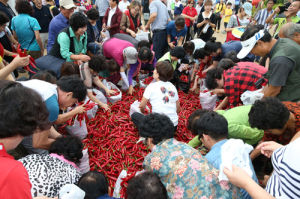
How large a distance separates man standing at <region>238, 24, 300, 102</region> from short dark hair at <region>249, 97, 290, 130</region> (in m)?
0.56

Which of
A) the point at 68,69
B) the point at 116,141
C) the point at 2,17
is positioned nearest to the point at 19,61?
the point at 68,69

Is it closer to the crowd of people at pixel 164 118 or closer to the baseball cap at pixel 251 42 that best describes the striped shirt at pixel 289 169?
the crowd of people at pixel 164 118

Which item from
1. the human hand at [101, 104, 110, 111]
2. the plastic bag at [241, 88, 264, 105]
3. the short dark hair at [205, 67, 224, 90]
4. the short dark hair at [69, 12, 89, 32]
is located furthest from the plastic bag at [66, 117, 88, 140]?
the plastic bag at [241, 88, 264, 105]

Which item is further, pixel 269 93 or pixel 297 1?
pixel 297 1

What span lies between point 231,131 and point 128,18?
14.9ft

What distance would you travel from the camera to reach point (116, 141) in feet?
9.84

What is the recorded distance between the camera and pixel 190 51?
15.1 feet

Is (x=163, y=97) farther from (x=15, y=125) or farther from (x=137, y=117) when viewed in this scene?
(x=15, y=125)

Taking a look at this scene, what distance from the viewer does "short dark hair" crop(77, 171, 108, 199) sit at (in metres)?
1.78

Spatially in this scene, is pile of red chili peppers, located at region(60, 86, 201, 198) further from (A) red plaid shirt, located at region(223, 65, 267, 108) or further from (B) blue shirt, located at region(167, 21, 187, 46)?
(B) blue shirt, located at region(167, 21, 187, 46)

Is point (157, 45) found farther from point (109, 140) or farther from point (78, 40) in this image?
point (109, 140)

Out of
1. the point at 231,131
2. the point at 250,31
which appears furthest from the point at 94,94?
the point at 250,31

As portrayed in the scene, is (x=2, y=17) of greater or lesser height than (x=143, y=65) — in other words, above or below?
above

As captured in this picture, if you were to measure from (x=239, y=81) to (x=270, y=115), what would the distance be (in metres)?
1.19
